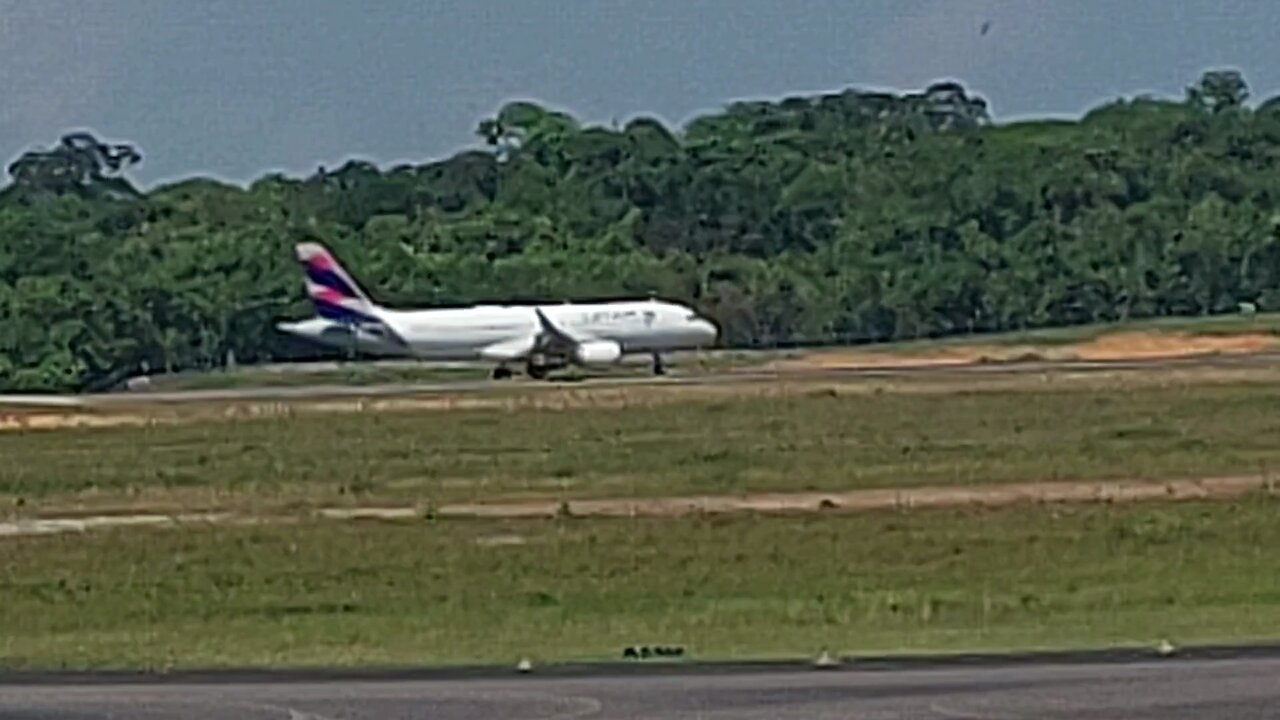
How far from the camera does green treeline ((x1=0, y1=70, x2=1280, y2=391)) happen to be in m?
Answer: 141

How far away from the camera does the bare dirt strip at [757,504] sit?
47.9 meters

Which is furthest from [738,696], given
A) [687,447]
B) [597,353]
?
[597,353]

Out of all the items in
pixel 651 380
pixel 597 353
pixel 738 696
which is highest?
pixel 597 353

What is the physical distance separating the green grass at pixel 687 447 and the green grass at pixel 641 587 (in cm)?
844

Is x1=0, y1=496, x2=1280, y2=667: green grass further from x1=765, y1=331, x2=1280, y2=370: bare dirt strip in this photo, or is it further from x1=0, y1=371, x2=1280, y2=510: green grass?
x1=765, y1=331, x2=1280, y2=370: bare dirt strip

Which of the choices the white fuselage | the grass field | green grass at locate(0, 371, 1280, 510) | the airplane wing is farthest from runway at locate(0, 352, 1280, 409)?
the grass field

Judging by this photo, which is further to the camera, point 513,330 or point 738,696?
point 513,330

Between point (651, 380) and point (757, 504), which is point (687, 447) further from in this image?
point (651, 380)

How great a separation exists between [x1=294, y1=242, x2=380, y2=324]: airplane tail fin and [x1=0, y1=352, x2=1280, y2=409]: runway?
40.7 ft

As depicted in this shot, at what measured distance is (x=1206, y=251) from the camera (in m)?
147

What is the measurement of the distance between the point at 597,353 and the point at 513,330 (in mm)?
5181

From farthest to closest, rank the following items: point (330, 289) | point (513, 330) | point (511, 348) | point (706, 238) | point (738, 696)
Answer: point (706, 238)
point (330, 289)
point (513, 330)
point (511, 348)
point (738, 696)

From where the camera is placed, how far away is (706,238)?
547 feet

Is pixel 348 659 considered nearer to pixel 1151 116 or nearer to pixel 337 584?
pixel 337 584
